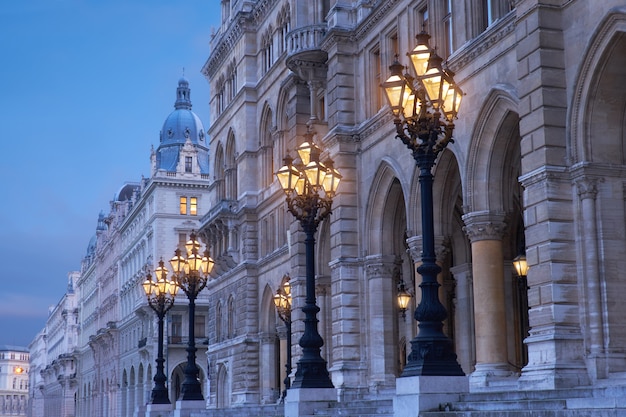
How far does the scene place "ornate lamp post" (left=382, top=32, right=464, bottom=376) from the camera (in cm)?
1900

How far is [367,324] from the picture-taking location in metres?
38.0

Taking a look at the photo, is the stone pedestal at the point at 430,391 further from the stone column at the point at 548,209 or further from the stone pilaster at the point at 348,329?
the stone pilaster at the point at 348,329

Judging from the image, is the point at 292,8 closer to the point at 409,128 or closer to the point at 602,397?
the point at 409,128

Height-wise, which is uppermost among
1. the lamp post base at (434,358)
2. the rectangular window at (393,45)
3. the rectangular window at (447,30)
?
the rectangular window at (393,45)

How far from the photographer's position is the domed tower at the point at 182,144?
9419cm

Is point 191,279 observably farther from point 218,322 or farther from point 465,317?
point 218,322

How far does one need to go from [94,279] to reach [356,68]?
104216 mm

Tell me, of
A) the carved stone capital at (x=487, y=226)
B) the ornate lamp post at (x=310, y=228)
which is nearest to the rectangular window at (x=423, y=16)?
the carved stone capital at (x=487, y=226)

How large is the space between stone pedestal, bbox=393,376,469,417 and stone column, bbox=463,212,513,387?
10341 mm

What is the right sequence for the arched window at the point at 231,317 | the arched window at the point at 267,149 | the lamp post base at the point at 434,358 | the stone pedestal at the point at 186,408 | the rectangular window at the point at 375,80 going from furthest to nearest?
the arched window at the point at 231,317 → the arched window at the point at 267,149 → the rectangular window at the point at 375,80 → the stone pedestal at the point at 186,408 → the lamp post base at the point at 434,358

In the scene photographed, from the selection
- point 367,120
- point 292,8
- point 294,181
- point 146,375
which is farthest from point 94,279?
point 294,181

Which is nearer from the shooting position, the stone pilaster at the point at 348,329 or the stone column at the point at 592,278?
the stone column at the point at 592,278

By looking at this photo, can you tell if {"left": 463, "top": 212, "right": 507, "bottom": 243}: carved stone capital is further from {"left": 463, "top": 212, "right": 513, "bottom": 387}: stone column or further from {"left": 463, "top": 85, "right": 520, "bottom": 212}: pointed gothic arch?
{"left": 463, "top": 85, "right": 520, "bottom": 212}: pointed gothic arch

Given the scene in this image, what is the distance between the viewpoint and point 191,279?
1463 inches
